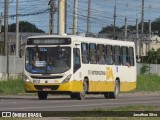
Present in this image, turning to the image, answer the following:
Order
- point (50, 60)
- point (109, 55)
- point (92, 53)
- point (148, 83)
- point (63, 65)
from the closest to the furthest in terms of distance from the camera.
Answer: point (50, 60) → point (63, 65) → point (92, 53) → point (109, 55) → point (148, 83)

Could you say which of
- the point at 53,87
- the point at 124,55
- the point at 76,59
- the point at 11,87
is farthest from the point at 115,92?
the point at 11,87

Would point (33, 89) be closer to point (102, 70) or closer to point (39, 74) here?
point (39, 74)

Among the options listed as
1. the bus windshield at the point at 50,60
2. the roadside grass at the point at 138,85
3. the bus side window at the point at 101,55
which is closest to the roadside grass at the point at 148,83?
the roadside grass at the point at 138,85

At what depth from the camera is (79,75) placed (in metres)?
30.6

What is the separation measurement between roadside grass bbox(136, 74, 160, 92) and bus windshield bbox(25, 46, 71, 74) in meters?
22.5

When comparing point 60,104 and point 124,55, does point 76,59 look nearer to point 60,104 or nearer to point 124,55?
point 60,104

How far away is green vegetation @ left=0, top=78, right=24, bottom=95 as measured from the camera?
40281mm

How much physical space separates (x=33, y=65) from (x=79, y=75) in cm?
234

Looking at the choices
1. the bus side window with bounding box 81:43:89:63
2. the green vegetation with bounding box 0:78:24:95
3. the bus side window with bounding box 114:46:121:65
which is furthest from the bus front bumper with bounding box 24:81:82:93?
the green vegetation with bounding box 0:78:24:95

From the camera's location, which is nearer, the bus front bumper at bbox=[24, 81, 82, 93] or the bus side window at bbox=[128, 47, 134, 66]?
the bus front bumper at bbox=[24, 81, 82, 93]

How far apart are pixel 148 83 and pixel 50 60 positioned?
27635mm

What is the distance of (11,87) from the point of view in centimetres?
4169

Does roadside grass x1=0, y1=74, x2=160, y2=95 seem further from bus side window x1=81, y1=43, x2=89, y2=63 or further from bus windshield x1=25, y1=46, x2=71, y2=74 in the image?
bus windshield x1=25, y1=46, x2=71, y2=74

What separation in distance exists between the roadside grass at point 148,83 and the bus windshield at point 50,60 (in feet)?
73.7
